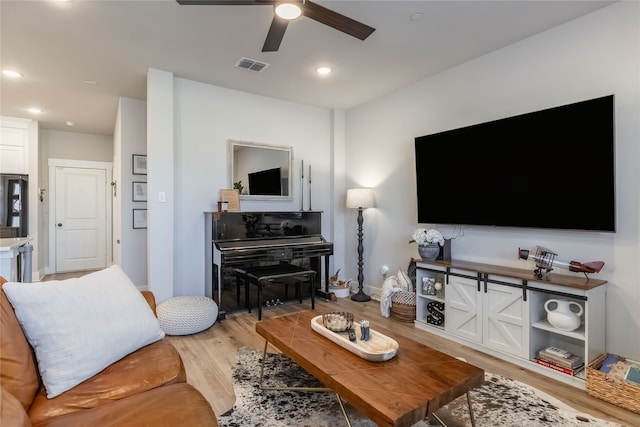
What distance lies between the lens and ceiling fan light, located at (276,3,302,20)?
208 centimetres

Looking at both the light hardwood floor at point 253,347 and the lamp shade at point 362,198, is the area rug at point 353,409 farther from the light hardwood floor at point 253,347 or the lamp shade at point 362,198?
the lamp shade at point 362,198

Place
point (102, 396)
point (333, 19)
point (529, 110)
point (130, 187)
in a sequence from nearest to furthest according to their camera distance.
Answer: point (102, 396)
point (333, 19)
point (529, 110)
point (130, 187)

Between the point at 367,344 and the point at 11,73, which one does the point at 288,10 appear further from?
the point at 11,73

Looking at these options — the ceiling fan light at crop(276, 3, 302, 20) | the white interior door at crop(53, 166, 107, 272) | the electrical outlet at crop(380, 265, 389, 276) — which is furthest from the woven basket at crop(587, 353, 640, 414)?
the white interior door at crop(53, 166, 107, 272)

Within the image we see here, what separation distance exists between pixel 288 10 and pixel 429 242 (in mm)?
2398

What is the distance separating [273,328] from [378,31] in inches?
99.1

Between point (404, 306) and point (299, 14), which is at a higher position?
point (299, 14)

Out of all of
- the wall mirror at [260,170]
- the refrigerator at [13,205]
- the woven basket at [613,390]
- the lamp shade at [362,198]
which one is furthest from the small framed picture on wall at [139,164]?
the woven basket at [613,390]

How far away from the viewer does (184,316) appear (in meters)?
3.17

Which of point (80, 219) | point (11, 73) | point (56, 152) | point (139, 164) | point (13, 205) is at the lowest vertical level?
point (80, 219)

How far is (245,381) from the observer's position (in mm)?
2316

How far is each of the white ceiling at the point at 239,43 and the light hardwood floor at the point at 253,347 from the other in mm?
2362

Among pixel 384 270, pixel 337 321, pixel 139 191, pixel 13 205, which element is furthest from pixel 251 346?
pixel 13 205

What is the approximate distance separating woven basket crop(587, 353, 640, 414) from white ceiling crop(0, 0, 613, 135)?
261cm
